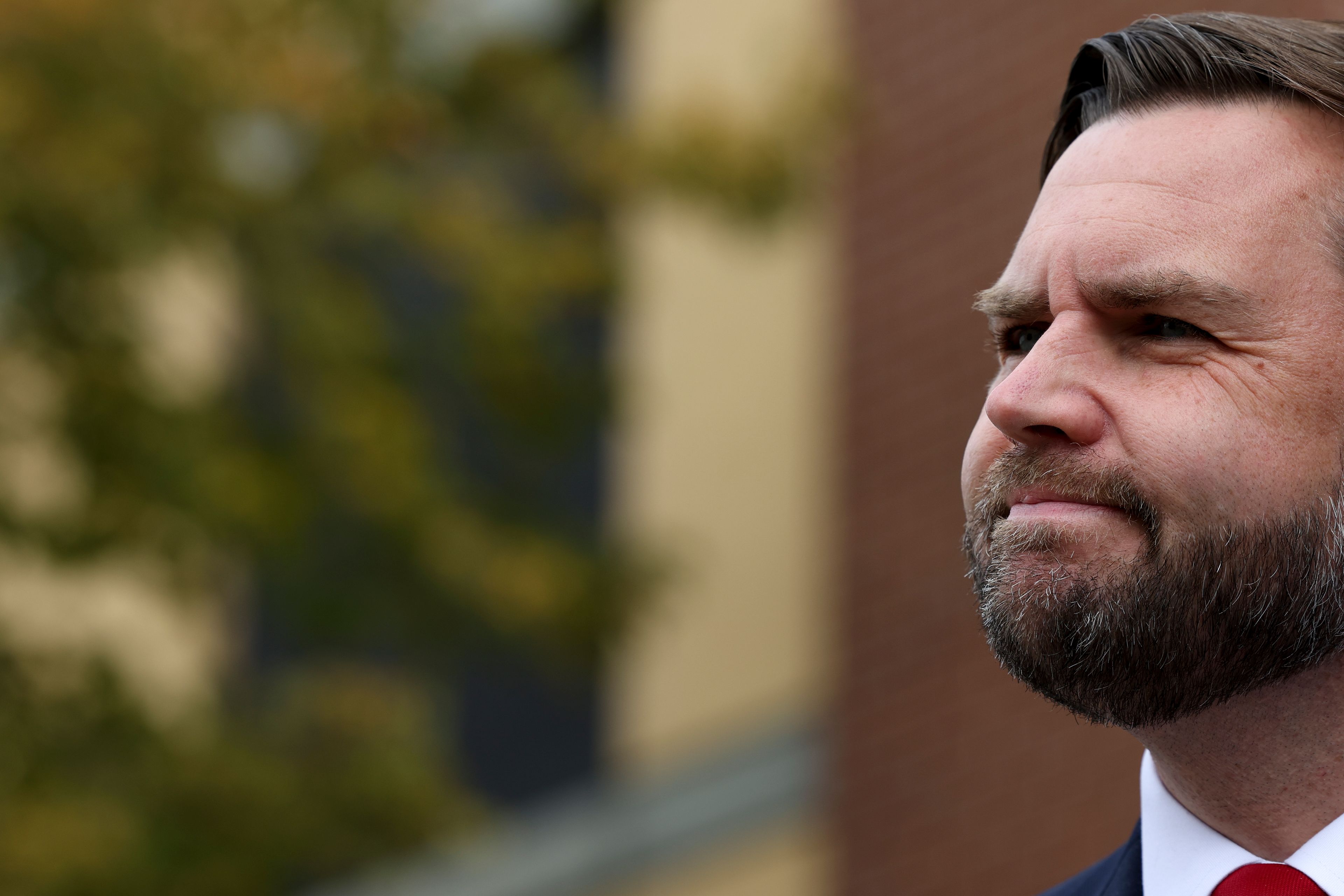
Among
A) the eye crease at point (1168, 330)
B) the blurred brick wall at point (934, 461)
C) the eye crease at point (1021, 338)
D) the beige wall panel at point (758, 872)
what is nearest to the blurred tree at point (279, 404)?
the blurred brick wall at point (934, 461)

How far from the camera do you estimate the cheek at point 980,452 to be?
5.66 ft

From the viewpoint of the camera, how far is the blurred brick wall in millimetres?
6379

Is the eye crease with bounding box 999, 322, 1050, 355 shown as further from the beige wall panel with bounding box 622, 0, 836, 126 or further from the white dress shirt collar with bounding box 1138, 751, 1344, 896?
the beige wall panel with bounding box 622, 0, 836, 126

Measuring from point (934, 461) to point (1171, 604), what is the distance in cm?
553

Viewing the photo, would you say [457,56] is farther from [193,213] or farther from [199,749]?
[199,749]

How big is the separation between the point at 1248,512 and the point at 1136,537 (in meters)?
0.11

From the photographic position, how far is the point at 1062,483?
160 centimetres

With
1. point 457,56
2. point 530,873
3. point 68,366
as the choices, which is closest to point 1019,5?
point 457,56

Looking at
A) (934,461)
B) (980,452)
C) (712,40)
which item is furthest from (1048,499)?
(712,40)

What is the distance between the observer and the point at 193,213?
17.5 ft

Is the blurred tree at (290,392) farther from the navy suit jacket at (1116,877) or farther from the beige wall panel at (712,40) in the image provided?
the navy suit jacket at (1116,877)

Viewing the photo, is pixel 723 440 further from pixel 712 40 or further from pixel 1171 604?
pixel 1171 604

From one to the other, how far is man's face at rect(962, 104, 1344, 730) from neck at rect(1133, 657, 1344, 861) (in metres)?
0.15

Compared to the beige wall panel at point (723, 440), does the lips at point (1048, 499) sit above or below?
above
